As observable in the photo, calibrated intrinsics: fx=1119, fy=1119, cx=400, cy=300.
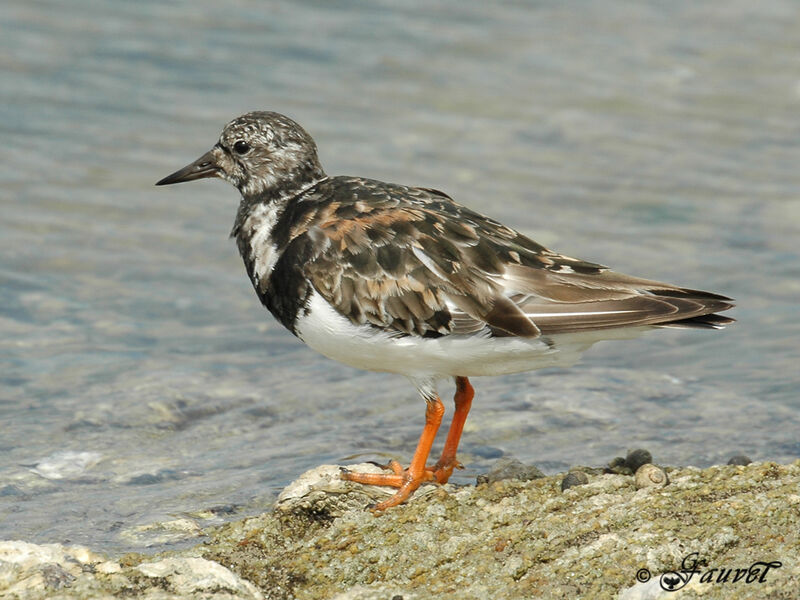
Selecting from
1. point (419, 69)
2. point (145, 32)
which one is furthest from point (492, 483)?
point (145, 32)

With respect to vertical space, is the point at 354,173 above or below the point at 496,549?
above

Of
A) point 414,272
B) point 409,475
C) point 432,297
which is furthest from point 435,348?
point 409,475

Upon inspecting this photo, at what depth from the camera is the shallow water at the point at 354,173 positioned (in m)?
5.91

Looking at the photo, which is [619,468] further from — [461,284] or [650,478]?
[461,284]

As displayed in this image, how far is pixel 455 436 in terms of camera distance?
17.2ft

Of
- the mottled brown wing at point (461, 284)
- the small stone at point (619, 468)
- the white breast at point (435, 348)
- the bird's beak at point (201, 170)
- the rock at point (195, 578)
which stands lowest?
the rock at point (195, 578)

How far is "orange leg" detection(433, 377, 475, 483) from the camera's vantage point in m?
5.17

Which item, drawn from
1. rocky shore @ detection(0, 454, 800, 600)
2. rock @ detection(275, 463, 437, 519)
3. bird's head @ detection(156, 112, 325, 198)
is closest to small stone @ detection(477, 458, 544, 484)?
rocky shore @ detection(0, 454, 800, 600)

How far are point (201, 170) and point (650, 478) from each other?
2.79 meters

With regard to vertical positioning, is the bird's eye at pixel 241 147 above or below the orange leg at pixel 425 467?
above

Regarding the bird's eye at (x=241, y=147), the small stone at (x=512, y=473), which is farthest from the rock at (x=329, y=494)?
the bird's eye at (x=241, y=147)

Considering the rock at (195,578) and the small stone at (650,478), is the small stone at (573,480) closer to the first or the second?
the small stone at (650,478)

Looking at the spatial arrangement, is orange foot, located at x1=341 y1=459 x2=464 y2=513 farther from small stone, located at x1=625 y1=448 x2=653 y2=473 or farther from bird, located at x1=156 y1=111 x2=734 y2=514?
small stone, located at x1=625 y1=448 x2=653 y2=473

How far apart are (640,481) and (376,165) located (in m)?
5.52
